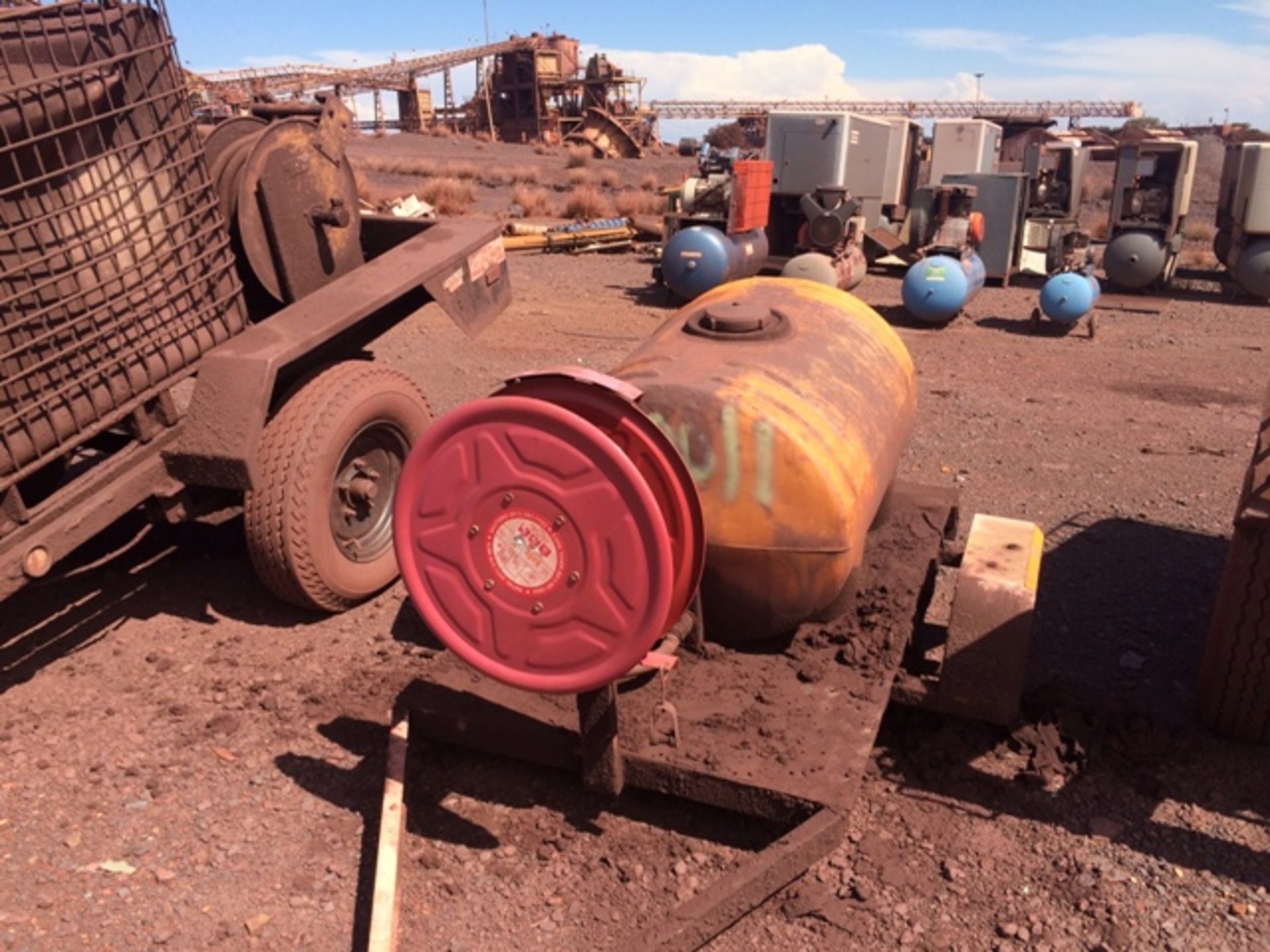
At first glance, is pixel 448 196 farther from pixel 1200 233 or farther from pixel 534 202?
pixel 1200 233

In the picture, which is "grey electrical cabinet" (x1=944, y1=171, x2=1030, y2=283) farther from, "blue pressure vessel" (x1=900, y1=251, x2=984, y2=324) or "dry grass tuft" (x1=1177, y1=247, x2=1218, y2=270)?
"dry grass tuft" (x1=1177, y1=247, x2=1218, y2=270)

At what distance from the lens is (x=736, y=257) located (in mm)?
12375

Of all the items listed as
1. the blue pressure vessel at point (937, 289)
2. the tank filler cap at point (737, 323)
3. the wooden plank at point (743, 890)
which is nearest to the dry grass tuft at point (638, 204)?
the blue pressure vessel at point (937, 289)

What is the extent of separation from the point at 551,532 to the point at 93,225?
226 cm

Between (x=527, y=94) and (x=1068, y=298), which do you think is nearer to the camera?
(x=1068, y=298)

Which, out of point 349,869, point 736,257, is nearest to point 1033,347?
point 736,257

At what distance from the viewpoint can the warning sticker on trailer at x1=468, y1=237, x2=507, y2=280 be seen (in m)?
4.93

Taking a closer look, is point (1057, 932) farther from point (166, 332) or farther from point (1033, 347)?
point (1033, 347)

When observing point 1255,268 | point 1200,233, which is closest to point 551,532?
point 1255,268

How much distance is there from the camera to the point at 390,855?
275 cm

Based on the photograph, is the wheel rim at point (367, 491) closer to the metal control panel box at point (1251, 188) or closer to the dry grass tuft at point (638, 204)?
the metal control panel box at point (1251, 188)

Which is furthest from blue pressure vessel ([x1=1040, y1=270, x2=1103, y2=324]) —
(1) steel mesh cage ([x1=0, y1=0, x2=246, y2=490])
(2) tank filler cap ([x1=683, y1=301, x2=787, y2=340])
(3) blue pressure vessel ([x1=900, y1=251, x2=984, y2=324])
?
(1) steel mesh cage ([x1=0, y1=0, x2=246, y2=490])

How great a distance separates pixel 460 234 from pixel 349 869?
10.2ft

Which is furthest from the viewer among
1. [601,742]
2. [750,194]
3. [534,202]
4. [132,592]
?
[534,202]
